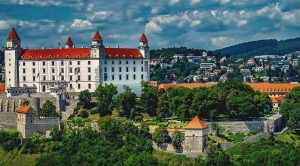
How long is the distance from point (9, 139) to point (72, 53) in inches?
843

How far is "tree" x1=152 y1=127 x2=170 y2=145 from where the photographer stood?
66.1 meters

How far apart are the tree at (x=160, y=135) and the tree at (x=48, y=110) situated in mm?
15140

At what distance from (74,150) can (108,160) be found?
15.7ft

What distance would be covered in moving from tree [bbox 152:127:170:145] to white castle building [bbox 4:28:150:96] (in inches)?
886

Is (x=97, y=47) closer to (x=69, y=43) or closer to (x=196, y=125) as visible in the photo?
(x=69, y=43)

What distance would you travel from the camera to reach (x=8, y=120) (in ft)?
246

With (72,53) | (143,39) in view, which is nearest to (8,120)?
(72,53)

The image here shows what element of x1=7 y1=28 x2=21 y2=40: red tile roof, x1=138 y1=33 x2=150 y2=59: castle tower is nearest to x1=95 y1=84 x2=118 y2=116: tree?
x1=138 y1=33 x2=150 y2=59: castle tower

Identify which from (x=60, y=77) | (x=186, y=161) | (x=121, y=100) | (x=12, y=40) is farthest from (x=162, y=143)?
(x=12, y=40)

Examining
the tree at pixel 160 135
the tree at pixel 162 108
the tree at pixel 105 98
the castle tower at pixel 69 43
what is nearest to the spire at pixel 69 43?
the castle tower at pixel 69 43

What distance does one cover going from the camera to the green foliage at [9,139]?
230 feet

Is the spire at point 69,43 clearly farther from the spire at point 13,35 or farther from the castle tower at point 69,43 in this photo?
the spire at point 13,35

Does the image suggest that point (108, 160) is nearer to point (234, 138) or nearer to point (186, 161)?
point (186, 161)

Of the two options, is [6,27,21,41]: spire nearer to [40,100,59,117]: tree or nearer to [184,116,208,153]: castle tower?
[40,100,59,117]: tree
